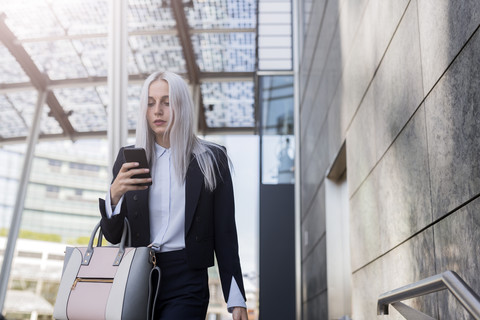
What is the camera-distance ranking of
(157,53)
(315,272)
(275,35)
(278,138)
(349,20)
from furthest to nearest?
(157,53) < (275,35) < (278,138) < (315,272) < (349,20)

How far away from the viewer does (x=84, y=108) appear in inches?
479

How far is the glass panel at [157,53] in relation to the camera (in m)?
11.2

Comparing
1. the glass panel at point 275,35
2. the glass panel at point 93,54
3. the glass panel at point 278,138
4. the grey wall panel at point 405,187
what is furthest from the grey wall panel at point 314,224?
the glass panel at point 93,54

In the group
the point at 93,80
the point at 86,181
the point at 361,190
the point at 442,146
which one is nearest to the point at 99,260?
the point at 442,146

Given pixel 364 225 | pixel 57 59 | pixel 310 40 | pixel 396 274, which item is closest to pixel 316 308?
pixel 310 40

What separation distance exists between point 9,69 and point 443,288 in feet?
36.2

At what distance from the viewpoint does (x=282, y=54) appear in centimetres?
876

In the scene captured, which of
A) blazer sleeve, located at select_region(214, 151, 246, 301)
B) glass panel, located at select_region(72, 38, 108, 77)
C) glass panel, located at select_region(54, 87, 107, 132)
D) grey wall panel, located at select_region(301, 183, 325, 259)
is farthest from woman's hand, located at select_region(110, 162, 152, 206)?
glass panel, located at select_region(54, 87, 107, 132)

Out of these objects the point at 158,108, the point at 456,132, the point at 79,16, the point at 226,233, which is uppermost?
the point at 79,16

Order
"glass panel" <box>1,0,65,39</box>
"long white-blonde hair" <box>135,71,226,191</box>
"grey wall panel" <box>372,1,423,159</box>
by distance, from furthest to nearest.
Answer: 1. "glass panel" <box>1,0,65,39</box>
2. "grey wall panel" <box>372,1,423,159</box>
3. "long white-blonde hair" <box>135,71,226,191</box>

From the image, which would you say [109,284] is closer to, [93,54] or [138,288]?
[138,288]

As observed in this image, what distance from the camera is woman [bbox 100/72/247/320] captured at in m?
1.61

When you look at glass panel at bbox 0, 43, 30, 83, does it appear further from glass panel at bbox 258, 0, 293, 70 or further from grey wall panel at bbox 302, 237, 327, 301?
grey wall panel at bbox 302, 237, 327, 301

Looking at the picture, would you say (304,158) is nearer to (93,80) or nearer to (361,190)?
(361,190)
